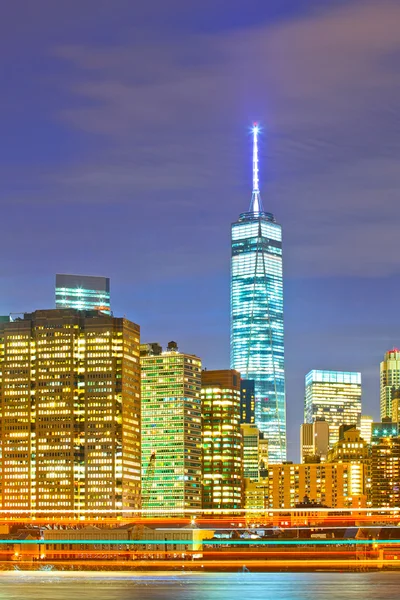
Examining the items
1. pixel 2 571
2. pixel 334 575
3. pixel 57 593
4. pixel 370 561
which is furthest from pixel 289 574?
pixel 57 593

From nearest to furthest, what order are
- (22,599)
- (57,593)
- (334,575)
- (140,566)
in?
1. (22,599)
2. (57,593)
3. (334,575)
4. (140,566)

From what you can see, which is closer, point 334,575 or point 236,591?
point 236,591

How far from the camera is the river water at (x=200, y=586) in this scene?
13538 cm

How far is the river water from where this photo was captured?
135375 millimetres

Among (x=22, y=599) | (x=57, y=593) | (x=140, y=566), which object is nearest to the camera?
(x=22, y=599)

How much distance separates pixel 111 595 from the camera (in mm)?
136250

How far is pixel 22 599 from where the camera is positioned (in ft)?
427

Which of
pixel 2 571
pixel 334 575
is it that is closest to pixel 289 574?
pixel 334 575

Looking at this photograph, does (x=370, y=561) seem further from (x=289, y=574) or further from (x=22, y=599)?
(x=22, y=599)

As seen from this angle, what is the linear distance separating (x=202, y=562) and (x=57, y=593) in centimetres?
5997

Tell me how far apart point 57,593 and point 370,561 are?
2773 inches

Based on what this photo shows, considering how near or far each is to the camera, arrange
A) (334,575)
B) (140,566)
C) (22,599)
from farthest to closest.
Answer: (140,566)
(334,575)
(22,599)

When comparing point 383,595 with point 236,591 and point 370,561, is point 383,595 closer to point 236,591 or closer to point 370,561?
point 236,591

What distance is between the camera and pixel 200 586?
152 meters
